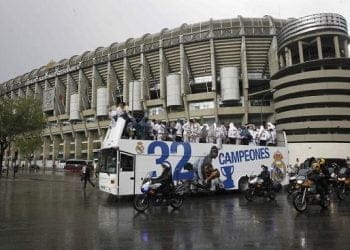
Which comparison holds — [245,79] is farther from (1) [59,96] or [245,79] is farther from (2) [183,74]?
(1) [59,96]

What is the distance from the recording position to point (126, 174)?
13734 millimetres

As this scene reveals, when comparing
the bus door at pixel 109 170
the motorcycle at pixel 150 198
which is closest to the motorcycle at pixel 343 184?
the motorcycle at pixel 150 198

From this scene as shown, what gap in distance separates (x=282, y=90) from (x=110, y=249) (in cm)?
6086

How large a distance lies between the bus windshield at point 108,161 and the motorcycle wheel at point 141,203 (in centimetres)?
276

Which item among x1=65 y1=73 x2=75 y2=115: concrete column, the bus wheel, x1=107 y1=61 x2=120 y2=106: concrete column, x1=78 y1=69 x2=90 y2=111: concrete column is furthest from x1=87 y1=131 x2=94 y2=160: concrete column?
the bus wheel

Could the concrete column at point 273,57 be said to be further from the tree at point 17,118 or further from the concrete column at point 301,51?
the tree at point 17,118

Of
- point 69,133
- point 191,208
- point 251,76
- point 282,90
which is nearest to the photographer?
point 191,208

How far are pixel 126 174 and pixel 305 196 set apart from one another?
266 inches

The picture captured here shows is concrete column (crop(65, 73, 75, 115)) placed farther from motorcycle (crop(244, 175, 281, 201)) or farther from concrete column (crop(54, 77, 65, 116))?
motorcycle (crop(244, 175, 281, 201))

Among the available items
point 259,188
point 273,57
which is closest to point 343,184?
point 259,188

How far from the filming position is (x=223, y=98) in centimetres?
6519

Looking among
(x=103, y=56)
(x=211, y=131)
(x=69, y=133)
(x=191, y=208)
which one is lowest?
(x=191, y=208)

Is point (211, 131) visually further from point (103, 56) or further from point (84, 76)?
point (84, 76)

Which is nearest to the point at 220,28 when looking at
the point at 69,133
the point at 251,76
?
the point at 251,76
